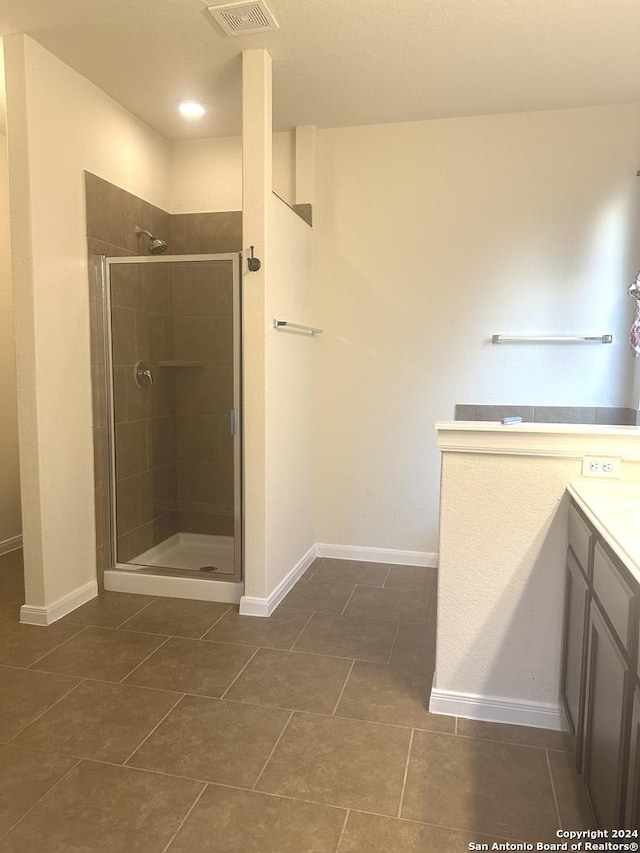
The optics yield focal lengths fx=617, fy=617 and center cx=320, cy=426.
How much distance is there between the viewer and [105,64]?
9.64 feet

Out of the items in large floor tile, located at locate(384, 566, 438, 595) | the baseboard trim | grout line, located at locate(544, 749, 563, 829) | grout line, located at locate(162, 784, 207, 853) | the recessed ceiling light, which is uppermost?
the recessed ceiling light

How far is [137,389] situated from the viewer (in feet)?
11.5

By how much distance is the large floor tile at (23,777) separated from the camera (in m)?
1.74

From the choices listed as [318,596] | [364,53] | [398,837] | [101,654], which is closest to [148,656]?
[101,654]

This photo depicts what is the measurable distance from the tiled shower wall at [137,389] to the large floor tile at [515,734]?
1756mm

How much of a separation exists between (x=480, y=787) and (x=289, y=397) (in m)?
2.07

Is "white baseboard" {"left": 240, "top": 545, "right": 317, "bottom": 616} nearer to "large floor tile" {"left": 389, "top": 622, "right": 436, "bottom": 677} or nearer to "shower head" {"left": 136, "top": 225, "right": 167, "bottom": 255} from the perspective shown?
"large floor tile" {"left": 389, "top": 622, "right": 436, "bottom": 677}

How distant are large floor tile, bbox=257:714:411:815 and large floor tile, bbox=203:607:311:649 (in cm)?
60

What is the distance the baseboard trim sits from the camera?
12.6ft

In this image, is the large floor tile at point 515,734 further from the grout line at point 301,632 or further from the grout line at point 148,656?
the grout line at point 148,656

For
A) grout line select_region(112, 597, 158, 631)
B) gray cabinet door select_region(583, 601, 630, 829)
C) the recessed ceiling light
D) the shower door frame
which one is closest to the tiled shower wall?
the shower door frame

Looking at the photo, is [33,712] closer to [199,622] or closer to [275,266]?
[199,622]

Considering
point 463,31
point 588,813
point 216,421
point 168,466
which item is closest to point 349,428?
point 216,421

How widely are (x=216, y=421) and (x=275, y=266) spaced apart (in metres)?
0.95
